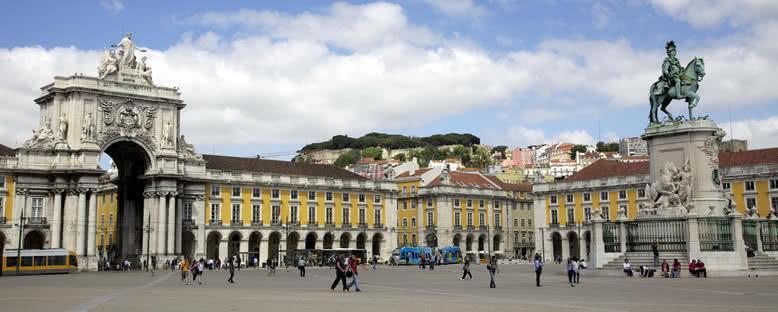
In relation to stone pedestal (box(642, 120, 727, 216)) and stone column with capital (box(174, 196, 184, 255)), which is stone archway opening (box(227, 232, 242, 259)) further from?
stone pedestal (box(642, 120, 727, 216))

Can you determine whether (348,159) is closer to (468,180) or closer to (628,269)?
(468,180)

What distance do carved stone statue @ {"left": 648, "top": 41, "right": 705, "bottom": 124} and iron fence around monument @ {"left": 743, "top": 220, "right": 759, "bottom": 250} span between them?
222 inches

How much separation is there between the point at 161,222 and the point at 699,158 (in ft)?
162

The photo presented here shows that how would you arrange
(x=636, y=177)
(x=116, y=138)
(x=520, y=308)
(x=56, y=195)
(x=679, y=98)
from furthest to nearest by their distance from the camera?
(x=636, y=177) < (x=116, y=138) < (x=56, y=195) < (x=679, y=98) < (x=520, y=308)

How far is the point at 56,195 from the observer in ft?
211

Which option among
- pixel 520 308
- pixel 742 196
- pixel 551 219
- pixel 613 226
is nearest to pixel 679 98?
pixel 613 226

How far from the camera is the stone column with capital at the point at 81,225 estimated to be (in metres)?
64.1

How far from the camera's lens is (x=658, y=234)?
3394 centimetres

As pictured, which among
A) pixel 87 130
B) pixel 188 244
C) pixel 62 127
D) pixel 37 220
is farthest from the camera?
pixel 188 244

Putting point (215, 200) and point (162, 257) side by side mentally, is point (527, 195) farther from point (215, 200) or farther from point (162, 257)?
point (162, 257)

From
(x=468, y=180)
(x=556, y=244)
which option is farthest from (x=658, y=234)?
(x=468, y=180)

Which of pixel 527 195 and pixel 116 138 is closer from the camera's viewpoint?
pixel 116 138

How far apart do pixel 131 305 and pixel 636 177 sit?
6881 centimetres

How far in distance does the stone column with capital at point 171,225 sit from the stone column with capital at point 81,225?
745 cm
